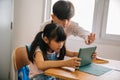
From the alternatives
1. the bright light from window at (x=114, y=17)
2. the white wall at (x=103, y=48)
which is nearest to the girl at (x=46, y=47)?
the white wall at (x=103, y=48)

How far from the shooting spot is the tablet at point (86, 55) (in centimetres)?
131

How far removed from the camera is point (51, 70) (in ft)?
3.92

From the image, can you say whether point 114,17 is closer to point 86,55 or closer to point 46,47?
point 86,55

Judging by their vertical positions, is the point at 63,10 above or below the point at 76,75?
above

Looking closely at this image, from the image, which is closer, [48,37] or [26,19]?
[48,37]

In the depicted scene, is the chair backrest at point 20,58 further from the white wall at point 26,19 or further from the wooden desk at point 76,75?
the white wall at point 26,19

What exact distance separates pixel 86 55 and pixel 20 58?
20.0 inches

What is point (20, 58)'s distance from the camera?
58.3 inches

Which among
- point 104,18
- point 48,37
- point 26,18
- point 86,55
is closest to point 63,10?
point 48,37

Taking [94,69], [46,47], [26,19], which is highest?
[26,19]

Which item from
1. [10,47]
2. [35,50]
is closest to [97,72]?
[35,50]

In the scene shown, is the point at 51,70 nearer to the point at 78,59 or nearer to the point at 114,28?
the point at 78,59

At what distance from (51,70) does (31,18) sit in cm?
169

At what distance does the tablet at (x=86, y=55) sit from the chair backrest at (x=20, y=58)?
0.46 m
